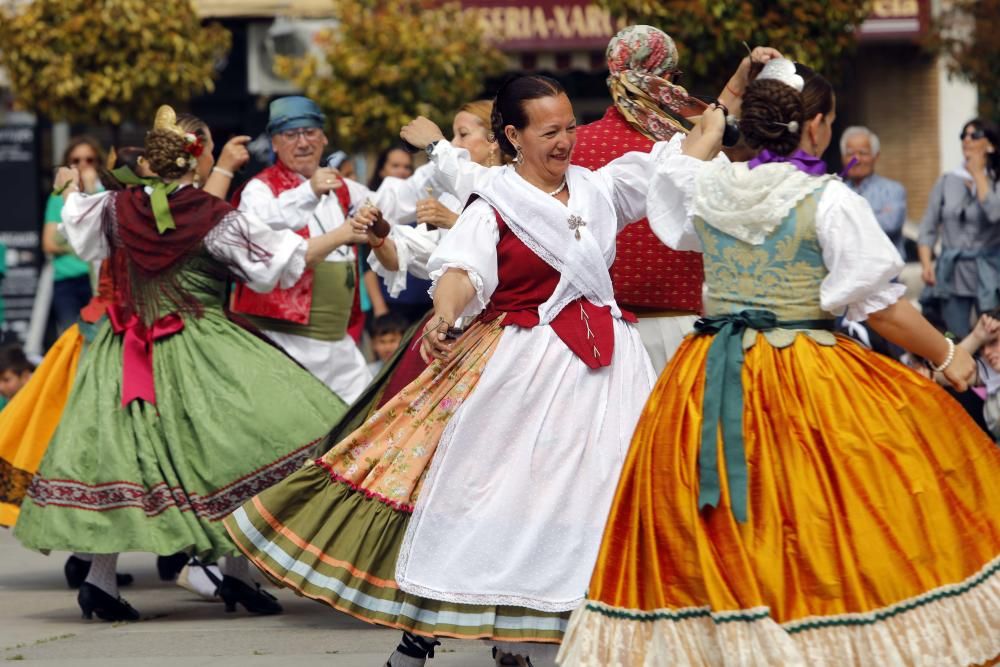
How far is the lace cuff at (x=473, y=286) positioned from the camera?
5277mm

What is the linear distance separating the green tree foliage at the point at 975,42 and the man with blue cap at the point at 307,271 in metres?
7.52

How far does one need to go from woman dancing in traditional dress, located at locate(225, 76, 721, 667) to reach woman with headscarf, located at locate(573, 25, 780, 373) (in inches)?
20.4

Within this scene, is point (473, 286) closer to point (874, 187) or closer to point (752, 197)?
point (752, 197)

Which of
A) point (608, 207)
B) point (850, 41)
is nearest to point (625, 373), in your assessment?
point (608, 207)

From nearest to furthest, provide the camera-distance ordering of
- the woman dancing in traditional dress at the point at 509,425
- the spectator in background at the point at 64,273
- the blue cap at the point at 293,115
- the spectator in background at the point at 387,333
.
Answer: the woman dancing in traditional dress at the point at 509,425 < the blue cap at the point at 293,115 < the spectator in background at the point at 387,333 < the spectator in background at the point at 64,273

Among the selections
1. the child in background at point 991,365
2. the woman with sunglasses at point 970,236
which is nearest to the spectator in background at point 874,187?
the woman with sunglasses at point 970,236

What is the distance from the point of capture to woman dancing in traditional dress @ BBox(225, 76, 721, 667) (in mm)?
5215

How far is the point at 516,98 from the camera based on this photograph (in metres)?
5.45

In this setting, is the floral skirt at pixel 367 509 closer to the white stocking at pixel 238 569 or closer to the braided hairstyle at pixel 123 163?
the white stocking at pixel 238 569

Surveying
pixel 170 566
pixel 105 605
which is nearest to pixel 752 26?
pixel 170 566

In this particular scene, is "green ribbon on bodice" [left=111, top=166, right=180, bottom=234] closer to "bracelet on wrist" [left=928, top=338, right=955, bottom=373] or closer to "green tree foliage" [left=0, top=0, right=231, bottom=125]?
"bracelet on wrist" [left=928, top=338, right=955, bottom=373]

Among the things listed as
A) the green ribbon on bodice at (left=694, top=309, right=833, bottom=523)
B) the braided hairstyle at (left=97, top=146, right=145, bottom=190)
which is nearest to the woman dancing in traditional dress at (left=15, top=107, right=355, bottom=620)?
the braided hairstyle at (left=97, top=146, right=145, bottom=190)

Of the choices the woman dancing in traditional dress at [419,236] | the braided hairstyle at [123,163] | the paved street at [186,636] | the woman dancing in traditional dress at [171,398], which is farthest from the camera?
the braided hairstyle at [123,163]

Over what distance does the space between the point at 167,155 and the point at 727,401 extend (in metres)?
3.10
